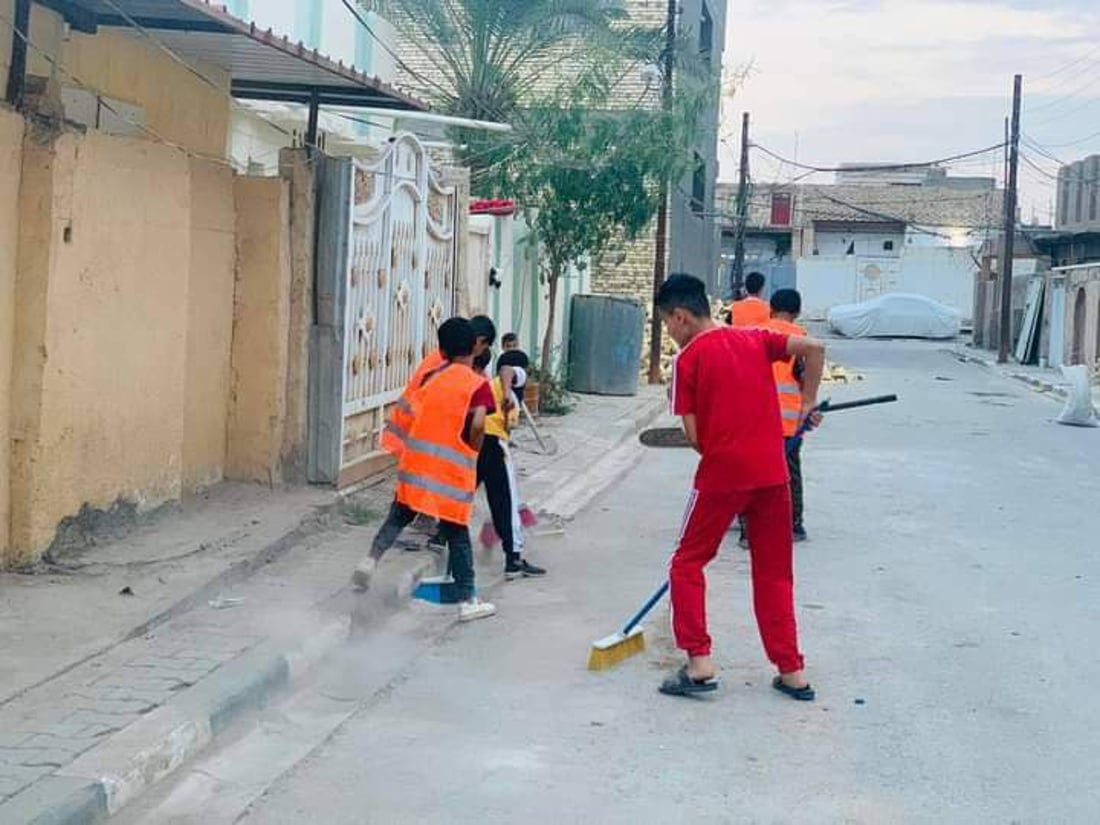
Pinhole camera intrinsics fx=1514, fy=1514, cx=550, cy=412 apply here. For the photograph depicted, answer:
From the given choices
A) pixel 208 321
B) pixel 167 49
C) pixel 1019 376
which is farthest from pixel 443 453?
pixel 1019 376

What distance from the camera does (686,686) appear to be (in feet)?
21.0

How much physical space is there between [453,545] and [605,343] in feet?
49.5

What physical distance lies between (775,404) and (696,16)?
99.8 feet

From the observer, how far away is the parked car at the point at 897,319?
191 ft

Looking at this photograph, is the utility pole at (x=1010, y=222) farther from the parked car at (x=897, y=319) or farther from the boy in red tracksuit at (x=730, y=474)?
the boy in red tracksuit at (x=730, y=474)

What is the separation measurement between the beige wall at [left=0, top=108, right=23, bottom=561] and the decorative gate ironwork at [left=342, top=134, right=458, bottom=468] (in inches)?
128

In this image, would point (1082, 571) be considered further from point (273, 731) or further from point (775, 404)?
point (273, 731)

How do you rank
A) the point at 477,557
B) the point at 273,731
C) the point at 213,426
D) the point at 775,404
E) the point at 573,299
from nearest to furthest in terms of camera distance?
the point at 273,731 → the point at 775,404 → the point at 477,557 → the point at 213,426 → the point at 573,299

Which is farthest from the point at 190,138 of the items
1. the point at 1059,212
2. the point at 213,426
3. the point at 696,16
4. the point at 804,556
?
the point at 1059,212

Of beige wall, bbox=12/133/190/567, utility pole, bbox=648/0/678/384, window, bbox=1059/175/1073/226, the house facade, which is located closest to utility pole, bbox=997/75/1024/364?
window, bbox=1059/175/1073/226

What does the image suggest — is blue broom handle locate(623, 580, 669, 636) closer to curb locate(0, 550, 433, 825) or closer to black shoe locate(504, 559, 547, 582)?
curb locate(0, 550, 433, 825)

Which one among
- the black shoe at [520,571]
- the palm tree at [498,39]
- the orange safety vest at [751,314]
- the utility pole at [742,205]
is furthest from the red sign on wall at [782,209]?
the black shoe at [520,571]

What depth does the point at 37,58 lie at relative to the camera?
26.5 ft

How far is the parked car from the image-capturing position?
58.2 meters
